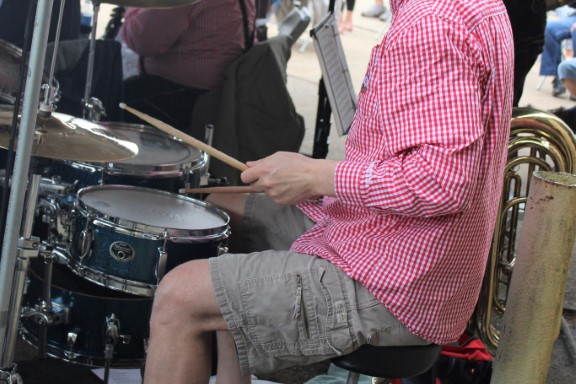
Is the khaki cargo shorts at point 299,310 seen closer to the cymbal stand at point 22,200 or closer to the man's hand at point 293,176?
the man's hand at point 293,176

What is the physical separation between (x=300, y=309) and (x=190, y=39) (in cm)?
216

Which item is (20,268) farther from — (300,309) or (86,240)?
(300,309)

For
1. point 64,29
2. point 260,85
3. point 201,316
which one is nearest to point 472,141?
point 201,316

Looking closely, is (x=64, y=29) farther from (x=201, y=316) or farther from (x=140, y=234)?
(x=201, y=316)

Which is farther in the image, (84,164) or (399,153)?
(84,164)

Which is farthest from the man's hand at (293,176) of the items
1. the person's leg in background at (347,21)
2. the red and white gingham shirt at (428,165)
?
the person's leg in background at (347,21)

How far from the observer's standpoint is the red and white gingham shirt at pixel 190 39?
371cm

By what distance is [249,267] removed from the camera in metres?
1.92

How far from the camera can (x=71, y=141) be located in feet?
7.51

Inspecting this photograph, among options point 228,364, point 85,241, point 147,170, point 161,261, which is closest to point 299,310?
point 228,364

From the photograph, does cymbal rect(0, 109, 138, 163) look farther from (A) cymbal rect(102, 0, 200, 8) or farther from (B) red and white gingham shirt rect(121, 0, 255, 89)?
(B) red and white gingham shirt rect(121, 0, 255, 89)

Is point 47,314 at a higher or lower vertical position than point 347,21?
lower

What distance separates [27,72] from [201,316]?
2.05ft

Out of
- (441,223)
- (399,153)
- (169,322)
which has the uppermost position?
(399,153)
